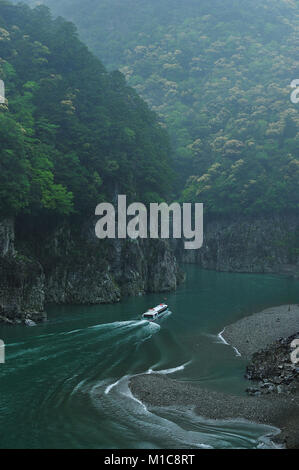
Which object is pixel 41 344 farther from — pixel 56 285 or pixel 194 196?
pixel 194 196

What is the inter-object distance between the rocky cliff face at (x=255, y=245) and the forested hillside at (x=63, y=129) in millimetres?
31637

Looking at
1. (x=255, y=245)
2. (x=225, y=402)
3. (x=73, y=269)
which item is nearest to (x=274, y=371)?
(x=225, y=402)

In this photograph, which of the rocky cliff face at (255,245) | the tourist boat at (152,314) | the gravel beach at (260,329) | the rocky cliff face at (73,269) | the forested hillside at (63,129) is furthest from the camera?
the rocky cliff face at (255,245)

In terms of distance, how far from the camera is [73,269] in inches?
2237

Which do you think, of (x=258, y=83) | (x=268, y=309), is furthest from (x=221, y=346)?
(x=258, y=83)

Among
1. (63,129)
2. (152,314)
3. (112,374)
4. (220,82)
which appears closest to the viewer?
(112,374)

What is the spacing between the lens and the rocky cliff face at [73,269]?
149 feet

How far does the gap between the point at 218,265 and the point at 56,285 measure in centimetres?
6018

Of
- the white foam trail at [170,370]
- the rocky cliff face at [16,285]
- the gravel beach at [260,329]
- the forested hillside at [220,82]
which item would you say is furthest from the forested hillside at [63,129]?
the forested hillside at [220,82]

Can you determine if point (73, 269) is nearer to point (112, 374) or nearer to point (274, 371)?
point (112, 374)

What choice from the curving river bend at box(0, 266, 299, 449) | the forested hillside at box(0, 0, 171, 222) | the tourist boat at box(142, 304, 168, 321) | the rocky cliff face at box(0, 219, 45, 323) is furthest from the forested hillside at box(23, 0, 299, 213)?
the rocky cliff face at box(0, 219, 45, 323)

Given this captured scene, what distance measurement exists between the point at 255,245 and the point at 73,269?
194ft

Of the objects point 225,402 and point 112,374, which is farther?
point 112,374

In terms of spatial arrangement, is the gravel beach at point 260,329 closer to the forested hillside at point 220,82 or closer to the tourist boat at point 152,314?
the tourist boat at point 152,314
